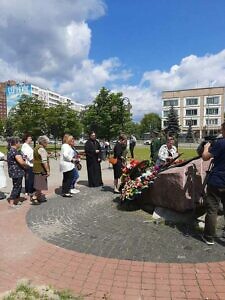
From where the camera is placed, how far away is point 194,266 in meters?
4.23

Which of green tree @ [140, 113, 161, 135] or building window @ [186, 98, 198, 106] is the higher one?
building window @ [186, 98, 198, 106]

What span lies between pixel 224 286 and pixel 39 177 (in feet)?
17.1

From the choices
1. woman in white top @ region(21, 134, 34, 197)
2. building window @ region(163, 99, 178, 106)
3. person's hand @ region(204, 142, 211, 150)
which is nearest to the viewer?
person's hand @ region(204, 142, 211, 150)

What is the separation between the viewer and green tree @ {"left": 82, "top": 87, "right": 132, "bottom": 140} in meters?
29.3

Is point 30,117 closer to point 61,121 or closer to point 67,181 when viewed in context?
point 61,121

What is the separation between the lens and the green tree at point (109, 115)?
29.3 meters

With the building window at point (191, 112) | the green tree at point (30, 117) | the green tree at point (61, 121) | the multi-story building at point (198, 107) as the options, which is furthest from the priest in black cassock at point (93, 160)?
the building window at point (191, 112)

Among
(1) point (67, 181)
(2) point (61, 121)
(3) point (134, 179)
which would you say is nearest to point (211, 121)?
(2) point (61, 121)

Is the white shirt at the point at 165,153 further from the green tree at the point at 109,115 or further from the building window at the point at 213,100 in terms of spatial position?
the building window at the point at 213,100

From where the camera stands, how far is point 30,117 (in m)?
33.2

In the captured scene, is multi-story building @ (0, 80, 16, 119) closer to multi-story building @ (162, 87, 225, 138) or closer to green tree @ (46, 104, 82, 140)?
multi-story building @ (162, 87, 225, 138)

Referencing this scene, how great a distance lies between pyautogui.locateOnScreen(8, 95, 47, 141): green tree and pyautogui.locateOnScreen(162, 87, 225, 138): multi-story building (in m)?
63.1

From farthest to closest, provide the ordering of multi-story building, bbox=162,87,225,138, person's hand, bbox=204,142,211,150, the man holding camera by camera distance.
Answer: multi-story building, bbox=162,87,225,138 < person's hand, bbox=204,142,211,150 < the man holding camera

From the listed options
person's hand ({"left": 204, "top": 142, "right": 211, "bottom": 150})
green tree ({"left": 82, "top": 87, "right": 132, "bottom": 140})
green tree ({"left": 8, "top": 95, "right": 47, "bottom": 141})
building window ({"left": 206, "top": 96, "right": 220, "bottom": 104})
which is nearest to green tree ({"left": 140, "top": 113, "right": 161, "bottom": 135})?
building window ({"left": 206, "top": 96, "right": 220, "bottom": 104})
